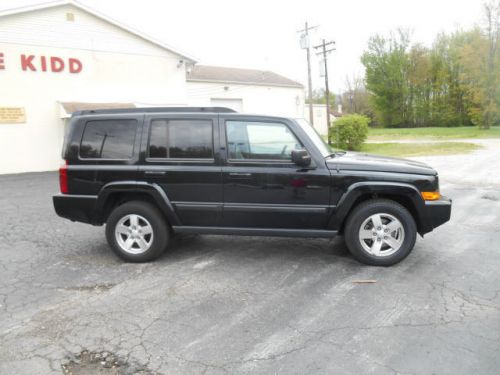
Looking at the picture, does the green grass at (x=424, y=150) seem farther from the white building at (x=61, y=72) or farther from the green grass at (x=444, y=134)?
the white building at (x=61, y=72)

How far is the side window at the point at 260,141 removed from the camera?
443cm

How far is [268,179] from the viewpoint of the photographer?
4387mm

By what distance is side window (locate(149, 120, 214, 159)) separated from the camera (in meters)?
4.53

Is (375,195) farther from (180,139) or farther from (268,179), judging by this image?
(180,139)

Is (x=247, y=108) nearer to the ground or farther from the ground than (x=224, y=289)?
farther from the ground

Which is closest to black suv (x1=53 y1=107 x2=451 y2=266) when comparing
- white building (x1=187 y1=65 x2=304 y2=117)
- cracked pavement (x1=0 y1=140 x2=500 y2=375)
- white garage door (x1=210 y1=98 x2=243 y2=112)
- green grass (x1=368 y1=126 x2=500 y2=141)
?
cracked pavement (x1=0 y1=140 x2=500 y2=375)

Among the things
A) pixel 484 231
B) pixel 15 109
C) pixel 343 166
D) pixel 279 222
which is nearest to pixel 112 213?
pixel 279 222

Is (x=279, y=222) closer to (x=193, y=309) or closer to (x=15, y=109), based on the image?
(x=193, y=309)

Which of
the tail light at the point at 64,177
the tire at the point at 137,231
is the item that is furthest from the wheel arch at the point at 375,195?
the tail light at the point at 64,177

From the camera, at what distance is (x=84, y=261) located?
4.88 m

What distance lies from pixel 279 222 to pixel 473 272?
221cm

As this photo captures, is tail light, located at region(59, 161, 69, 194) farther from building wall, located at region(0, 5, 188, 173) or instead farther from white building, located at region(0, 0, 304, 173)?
building wall, located at region(0, 5, 188, 173)

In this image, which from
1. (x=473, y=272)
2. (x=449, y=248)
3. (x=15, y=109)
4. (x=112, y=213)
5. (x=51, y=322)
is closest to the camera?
(x=51, y=322)

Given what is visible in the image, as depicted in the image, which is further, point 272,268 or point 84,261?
point 84,261
